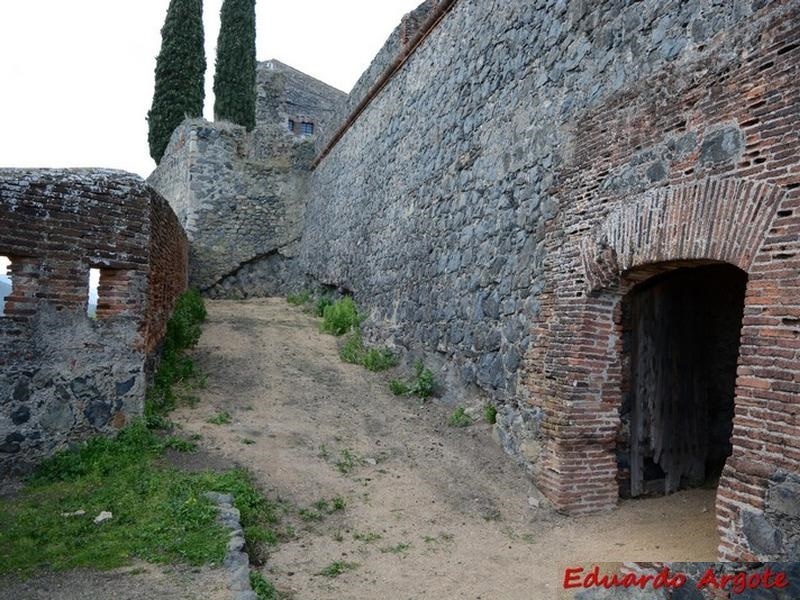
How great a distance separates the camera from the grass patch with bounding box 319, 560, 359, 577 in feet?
13.8

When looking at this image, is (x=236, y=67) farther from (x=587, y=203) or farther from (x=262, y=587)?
(x=262, y=587)

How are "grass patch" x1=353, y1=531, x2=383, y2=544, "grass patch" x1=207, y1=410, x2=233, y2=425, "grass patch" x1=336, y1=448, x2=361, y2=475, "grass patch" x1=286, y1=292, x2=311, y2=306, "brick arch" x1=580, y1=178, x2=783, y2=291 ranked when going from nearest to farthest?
"brick arch" x1=580, y1=178, x2=783, y2=291, "grass patch" x1=353, y1=531, x2=383, y2=544, "grass patch" x1=336, y1=448, x2=361, y2=475, "grass patch" x1=207, y1=410, x2=233, y2=425, "grass patch" x1=286, y1=292, x2=311, y2=306

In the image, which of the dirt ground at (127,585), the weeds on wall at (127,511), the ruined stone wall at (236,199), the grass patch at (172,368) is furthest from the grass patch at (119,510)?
the ruined stone wall at (236,199)

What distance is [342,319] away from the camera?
11.8m

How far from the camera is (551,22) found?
6.38 m

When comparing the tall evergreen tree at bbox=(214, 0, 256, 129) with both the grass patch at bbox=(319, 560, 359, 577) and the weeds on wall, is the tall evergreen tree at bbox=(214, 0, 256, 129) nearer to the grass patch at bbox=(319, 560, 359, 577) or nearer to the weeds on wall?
the weeds on wall

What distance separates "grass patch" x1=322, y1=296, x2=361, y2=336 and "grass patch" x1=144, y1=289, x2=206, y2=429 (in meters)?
2.62

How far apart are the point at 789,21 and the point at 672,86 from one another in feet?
3.11

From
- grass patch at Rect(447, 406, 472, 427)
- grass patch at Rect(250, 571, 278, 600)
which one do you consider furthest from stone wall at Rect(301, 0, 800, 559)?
grass patch at Rect(250, 571, 278, 600)

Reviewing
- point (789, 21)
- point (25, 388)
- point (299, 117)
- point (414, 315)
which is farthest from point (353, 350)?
point (299, 117)

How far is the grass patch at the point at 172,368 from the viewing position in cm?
635

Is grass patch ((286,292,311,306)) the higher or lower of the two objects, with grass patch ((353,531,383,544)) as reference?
higher

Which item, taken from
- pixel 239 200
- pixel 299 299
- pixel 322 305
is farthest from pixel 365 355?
pixel 239 200

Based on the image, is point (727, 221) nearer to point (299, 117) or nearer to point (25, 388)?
point (25, 388)
